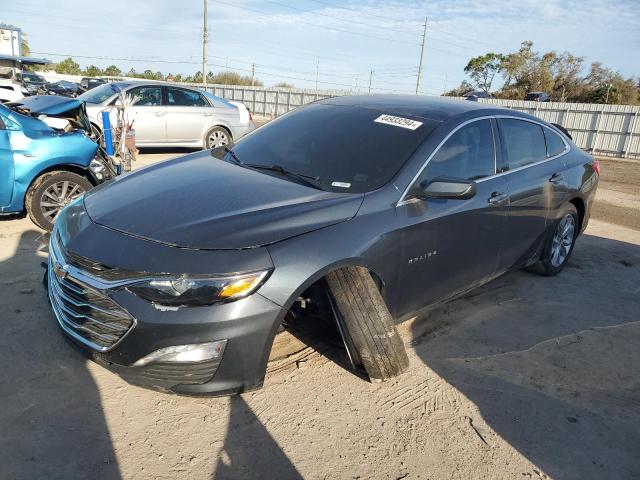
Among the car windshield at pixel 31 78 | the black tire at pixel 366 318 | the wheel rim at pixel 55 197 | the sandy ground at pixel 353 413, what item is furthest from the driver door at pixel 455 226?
the car windshield at pixel 31 78

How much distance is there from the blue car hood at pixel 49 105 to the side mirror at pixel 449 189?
5028 millimetres

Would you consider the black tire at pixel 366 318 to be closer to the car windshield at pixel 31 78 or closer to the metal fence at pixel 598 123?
the metal fence at pixel 598 123

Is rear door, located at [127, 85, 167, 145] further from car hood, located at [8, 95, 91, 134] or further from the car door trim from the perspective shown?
the car door trim

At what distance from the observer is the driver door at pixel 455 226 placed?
3.13 m

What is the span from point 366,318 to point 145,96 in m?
9.08

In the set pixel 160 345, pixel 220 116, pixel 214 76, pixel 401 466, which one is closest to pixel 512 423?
pixel 401 466

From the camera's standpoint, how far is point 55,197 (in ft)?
17.7

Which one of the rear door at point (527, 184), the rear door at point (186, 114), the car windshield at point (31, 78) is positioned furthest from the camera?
the car windshield at point (31, 78)

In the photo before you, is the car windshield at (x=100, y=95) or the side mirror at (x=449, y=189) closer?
the side mirror at (x=449, y=189)

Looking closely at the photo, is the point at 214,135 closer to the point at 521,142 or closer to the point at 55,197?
the point at 55,197

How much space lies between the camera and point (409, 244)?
3.07 m

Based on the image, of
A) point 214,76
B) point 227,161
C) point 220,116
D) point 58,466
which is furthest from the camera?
point 214,76

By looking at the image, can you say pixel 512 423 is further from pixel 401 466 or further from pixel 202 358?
pixel 202 358

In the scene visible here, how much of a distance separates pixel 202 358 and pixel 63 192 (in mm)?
3948
